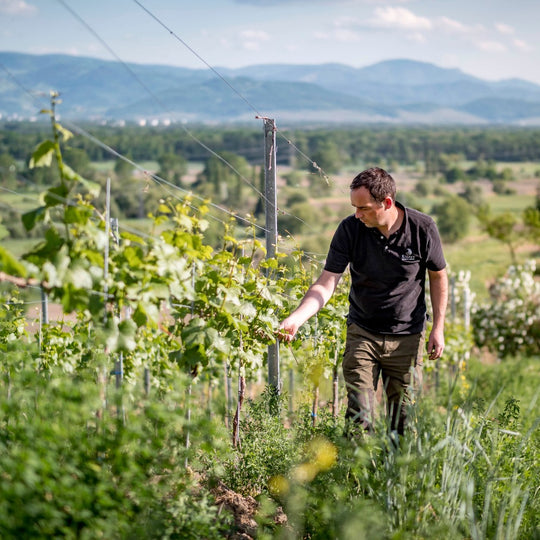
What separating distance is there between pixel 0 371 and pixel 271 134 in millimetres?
2082

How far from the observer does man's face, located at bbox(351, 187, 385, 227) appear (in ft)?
10.3

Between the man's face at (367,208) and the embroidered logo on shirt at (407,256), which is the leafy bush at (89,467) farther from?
the embroidered logo on shirt at (407,256)

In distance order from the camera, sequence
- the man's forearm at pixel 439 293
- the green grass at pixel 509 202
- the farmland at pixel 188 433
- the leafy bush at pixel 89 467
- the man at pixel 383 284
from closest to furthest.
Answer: the leafy bush at pixel 89 467 → the farmland at pixel 188 433 → the man at pixel 383 284 → the man's forearm at pixel 439 293 → the green grass at pixel 509 202

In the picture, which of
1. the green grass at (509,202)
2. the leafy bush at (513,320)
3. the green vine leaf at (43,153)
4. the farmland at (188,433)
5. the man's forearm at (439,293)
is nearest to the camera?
the farmland at (188,433)

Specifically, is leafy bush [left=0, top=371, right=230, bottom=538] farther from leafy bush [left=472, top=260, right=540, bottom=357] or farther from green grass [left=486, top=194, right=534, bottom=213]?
green grass [left=486, top=194, right=534, bottom=213]

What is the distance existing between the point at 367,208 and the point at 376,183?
0.41ft

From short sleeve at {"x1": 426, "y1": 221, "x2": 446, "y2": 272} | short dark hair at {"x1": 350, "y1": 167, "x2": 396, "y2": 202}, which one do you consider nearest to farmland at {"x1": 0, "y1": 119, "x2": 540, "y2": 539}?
short dark hair at {"x1": 350, "y1": 167, "x2": 396, "y2": 202}

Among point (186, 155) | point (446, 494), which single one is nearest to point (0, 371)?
point (446, 494)

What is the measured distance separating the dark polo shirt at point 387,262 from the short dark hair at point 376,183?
0.21 metres

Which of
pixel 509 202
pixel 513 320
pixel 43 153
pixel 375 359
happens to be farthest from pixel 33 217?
pixel 509 202

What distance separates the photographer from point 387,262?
10.8ft

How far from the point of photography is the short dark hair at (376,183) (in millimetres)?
3113

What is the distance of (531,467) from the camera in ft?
10.0

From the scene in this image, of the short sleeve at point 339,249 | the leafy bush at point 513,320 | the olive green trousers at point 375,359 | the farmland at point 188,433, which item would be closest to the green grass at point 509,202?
the leafy bush at point 513,320
